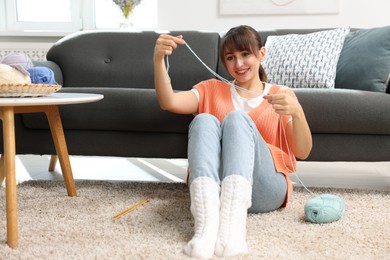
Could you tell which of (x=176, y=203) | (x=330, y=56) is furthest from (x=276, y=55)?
(x=176, y=203)

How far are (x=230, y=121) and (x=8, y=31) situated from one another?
264 centimetres

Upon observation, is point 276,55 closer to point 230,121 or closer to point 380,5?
point 230,121

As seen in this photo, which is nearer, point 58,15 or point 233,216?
point 233,216

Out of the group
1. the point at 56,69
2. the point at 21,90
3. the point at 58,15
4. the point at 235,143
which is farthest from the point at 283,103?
the point at 58,15

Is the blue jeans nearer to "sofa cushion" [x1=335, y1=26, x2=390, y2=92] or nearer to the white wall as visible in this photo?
"sofa cushion" [x1=335, y1=26, x2=390, y2=92]

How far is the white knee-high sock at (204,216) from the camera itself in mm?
1093

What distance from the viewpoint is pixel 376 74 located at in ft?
6.48

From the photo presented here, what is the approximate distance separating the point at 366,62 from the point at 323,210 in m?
0.93

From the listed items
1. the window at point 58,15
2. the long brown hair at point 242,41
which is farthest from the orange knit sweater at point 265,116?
the window at point 58,15

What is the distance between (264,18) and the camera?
3.12m

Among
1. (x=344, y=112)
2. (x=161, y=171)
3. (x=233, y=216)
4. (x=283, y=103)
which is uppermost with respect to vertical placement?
(x=283, y=103)

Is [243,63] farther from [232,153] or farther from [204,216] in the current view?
[204,216]

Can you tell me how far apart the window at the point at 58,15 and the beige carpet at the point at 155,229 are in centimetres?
201

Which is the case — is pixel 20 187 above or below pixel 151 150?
below
